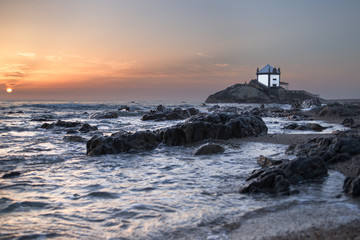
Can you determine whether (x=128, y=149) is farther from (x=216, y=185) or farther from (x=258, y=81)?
(x=258, y=81)

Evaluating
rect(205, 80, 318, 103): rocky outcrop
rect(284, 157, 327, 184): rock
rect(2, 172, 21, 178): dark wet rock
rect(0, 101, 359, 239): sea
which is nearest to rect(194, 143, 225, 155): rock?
rect(0, 101, 359, 239): sea

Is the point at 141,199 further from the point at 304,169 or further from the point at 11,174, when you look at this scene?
the point at 11,174

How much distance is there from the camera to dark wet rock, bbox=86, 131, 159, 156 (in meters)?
8.79

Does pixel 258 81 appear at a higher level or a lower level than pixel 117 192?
higher

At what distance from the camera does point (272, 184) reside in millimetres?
4727

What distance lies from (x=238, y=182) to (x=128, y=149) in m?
4.64

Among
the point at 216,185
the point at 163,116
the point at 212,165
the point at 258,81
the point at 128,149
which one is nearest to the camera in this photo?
the point at 216,185

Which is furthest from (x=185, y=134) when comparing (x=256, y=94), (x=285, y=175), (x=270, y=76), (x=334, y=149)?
(x=270, y=76)

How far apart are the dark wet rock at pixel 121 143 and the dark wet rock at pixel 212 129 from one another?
810 mm

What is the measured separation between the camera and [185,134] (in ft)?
34.8

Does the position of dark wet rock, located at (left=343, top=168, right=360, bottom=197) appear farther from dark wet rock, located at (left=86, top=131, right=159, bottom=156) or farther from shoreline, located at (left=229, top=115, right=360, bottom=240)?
dark wet rock, located at (left=86, top=131, right=159, bottom=156)

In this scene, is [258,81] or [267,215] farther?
[258,81]

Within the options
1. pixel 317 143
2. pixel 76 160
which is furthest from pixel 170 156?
pixel 317 143

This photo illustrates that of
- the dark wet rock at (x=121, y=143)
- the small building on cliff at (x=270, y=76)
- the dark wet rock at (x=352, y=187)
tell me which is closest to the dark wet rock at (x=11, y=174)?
the dark wet rock at (x=121, y=143)
